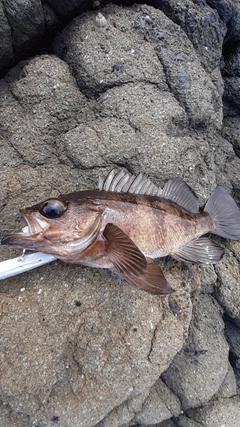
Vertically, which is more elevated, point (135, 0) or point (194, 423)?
point (135, 0)

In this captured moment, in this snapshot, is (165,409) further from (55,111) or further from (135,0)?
(135,0)

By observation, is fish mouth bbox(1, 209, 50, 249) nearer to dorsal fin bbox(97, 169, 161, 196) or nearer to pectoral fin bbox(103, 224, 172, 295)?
pectoral fin bbox(103, 224, 172, 295)

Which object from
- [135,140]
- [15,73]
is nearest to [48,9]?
[15,73]

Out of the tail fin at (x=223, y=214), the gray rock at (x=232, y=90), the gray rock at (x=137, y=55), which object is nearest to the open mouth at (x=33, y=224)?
the gray rock at (x=137, y=55)

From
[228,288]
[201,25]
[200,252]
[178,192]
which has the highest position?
[201,25]

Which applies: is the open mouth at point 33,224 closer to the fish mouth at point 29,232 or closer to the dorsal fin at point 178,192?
the fish mouth at point 29,232

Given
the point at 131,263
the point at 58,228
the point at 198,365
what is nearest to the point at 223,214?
the point at 131,263

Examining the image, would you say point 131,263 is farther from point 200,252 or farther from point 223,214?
point 223,214
